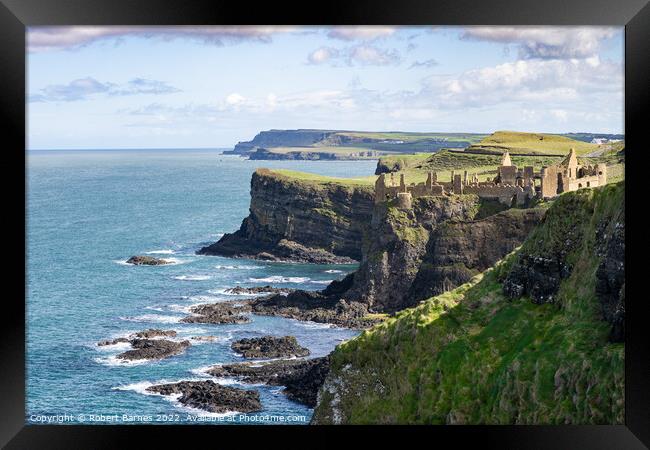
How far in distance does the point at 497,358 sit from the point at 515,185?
50061 mm

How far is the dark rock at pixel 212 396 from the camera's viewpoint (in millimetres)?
48781

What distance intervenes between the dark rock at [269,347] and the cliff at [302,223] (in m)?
44.7

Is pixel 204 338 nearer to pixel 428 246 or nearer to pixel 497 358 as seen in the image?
pixel 428 246

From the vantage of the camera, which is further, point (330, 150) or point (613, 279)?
point (330, 150)

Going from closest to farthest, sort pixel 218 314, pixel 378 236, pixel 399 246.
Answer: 1. pixel 218 314
2. pixel 399 246
3. pixel 378 236

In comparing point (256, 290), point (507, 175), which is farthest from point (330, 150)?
point (507, 175)

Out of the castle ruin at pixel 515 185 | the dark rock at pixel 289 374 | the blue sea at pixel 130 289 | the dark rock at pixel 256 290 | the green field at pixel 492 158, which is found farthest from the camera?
the green field at pixel 492 158

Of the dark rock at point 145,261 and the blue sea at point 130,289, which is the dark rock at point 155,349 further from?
the dark rock at point 145,261

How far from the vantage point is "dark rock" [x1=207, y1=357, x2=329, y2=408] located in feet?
172

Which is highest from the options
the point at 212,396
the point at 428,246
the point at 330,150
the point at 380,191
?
the point at 330,150

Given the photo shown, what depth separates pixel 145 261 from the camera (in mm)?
106688

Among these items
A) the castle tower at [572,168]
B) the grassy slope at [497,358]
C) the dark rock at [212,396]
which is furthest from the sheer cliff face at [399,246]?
the grassy slope at [497,358]
